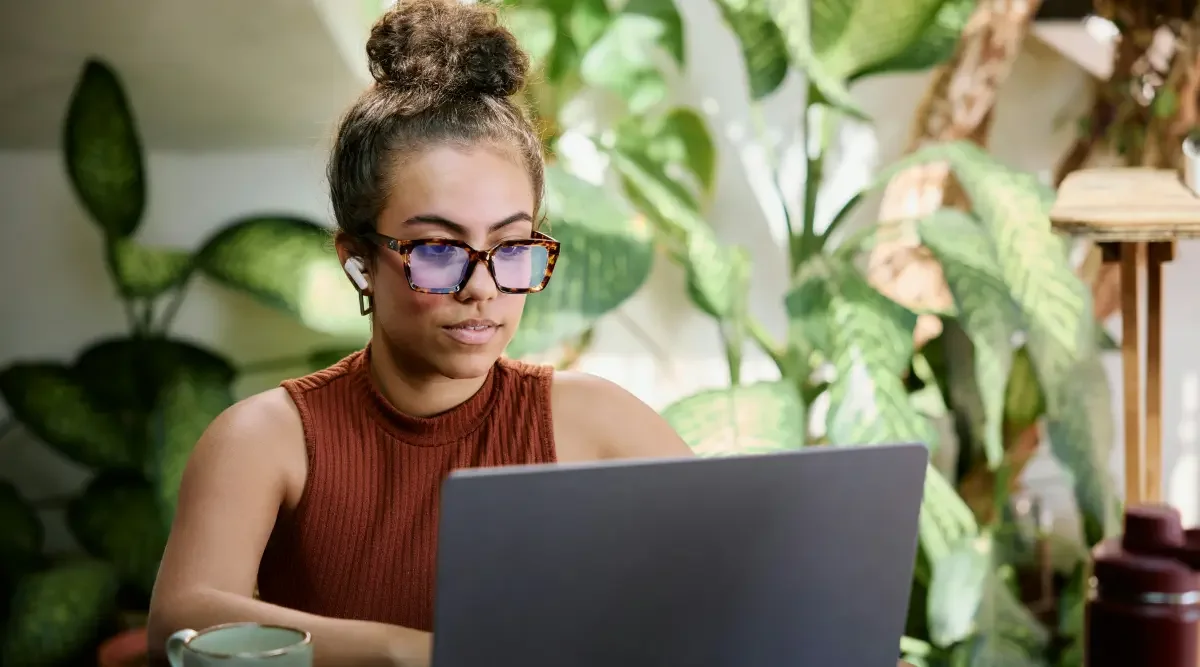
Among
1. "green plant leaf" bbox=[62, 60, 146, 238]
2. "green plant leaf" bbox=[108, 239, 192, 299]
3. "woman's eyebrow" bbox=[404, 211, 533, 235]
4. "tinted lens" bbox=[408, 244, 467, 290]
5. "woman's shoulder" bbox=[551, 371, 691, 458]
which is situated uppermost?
"green plant leaf" bbox=[62, 60, 146, 238]

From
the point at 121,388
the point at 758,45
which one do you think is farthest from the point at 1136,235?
the point at 121,388

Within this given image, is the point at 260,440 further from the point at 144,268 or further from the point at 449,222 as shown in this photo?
the point at 144,268

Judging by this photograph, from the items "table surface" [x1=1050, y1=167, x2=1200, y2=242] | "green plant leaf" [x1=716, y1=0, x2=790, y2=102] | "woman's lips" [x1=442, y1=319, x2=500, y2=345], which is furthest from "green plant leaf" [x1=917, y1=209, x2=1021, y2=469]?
"woman's lips" [x1=442, y1=319, x2=500, y2=345]

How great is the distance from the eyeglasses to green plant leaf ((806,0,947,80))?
1300 mm

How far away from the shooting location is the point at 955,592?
2248 millimetres

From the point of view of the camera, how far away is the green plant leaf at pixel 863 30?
2281 mm

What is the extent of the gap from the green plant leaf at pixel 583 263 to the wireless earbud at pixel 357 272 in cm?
97

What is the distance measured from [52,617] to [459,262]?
1770 millimetres

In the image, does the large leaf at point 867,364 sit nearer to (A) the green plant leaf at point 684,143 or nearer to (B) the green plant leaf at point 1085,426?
(B) the green plant leaf at point 1085,426

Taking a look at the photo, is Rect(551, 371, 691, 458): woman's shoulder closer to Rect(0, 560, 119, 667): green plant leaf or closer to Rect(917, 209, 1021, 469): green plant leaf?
Rect(917, 209, 1021, 469): green plant leaf

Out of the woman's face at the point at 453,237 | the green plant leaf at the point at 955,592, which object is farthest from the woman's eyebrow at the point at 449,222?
the green plant leaf at the point at 955,592

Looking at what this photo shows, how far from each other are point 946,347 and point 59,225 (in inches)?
74.1

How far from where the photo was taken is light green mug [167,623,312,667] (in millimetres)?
767

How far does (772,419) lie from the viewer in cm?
214
